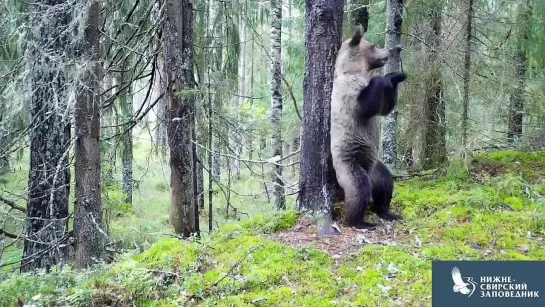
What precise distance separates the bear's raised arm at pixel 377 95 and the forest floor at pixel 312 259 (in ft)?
4.55

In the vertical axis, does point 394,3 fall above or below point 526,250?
above

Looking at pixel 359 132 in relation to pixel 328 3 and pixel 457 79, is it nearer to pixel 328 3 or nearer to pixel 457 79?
pixel 328 3

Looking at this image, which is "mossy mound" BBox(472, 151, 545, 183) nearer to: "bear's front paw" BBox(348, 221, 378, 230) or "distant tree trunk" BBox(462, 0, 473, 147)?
"distant tree trunk" BBox(462, 0, 473, 147)

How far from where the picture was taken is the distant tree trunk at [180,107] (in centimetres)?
529

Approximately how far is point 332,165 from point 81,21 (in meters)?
3.24

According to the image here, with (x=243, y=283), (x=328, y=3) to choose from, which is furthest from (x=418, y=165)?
(x=243, y=283)

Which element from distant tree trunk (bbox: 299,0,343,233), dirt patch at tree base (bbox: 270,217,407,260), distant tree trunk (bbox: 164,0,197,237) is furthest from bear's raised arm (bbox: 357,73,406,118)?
distant tree trunk (bbox: 164,0,197,237)

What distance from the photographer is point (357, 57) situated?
5.57 meters

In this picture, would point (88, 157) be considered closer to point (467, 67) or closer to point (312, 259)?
point (312, 259)

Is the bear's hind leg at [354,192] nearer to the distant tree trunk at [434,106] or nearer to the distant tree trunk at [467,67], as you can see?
the distant tree trunk at [467,67]

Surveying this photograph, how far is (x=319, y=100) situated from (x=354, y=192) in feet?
3.81

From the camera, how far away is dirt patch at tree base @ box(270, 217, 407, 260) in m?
4.80

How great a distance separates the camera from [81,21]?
4895 millimetres

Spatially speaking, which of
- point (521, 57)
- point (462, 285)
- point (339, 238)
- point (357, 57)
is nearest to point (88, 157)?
point (339, 238)
